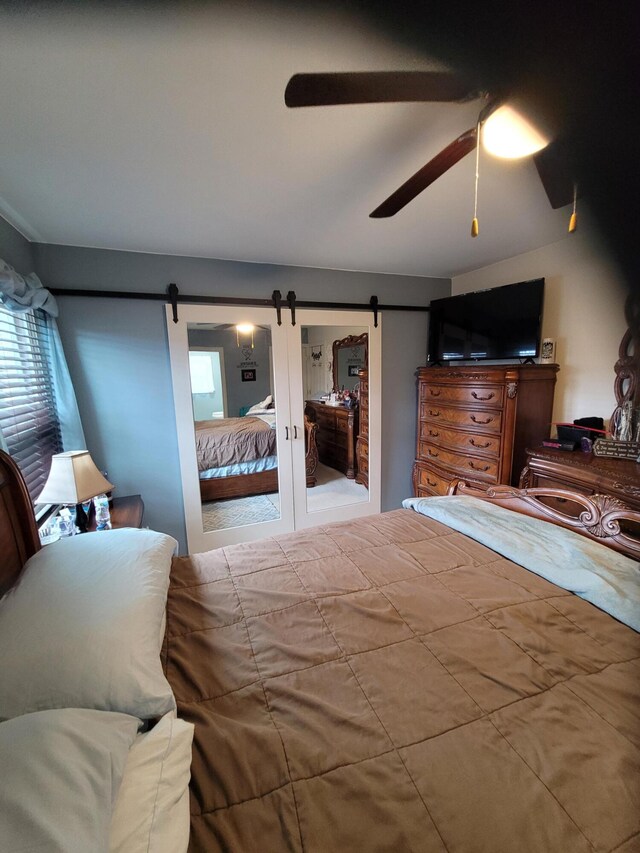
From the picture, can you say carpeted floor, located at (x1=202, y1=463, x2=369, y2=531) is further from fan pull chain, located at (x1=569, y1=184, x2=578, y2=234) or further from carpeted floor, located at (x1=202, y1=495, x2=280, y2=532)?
fan pull chain, located at (x1=569, y1=184, x2=578, y2=234)

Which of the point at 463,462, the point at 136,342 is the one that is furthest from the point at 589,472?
the point at 136,342

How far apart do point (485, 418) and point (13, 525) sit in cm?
265

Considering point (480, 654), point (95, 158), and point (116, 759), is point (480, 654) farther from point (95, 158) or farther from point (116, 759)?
point (95, 158)

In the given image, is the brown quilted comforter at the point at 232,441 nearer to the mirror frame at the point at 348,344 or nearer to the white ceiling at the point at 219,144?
the mirror frame at the point at 348,344

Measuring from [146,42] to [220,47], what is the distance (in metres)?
0.18

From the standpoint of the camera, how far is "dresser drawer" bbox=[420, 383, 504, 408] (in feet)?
7.52

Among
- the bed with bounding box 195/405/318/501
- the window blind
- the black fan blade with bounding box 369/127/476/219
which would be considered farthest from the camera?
the bed with bounding box 195/405/318/501

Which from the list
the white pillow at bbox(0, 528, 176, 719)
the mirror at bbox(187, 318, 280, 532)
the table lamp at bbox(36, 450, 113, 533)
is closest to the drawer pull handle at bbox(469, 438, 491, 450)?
the mirror at bbox(187, 318, 280, 532)

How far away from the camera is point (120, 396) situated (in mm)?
2367

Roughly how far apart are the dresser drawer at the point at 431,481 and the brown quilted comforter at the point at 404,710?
1.61 m

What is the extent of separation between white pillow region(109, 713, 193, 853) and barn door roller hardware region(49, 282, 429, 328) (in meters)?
2.39

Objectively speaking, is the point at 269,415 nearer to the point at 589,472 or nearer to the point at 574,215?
the point at 589,472

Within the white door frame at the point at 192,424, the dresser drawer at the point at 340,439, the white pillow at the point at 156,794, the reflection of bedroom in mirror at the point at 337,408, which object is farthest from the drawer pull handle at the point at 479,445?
the white pillow at the point at 156,794

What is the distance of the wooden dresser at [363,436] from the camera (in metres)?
3.04
